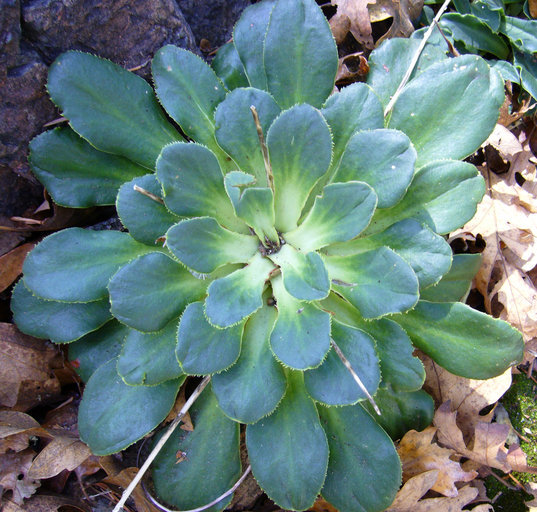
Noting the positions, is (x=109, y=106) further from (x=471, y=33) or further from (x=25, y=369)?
(x=471, y=33)

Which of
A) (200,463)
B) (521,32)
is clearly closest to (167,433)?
(200,463)

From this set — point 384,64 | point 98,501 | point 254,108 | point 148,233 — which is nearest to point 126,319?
point 148,233

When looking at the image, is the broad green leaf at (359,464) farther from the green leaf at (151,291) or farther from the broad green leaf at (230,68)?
the broad green leaf at (230,68)

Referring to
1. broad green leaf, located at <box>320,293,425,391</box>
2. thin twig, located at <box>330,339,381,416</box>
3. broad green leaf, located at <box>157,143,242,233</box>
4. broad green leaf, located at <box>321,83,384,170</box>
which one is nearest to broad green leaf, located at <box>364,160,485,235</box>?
broad green leaf, located at <box>321,83,384,170</box>

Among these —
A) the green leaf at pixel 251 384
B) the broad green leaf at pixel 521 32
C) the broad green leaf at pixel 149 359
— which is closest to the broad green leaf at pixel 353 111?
the green leaf at pixel 251 384

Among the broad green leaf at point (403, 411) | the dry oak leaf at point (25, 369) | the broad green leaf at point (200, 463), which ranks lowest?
the broad green leaf at point (403, 411)

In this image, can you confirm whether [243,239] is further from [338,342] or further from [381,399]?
[381,399]

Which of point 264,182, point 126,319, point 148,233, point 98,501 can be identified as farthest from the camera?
point 98,501
